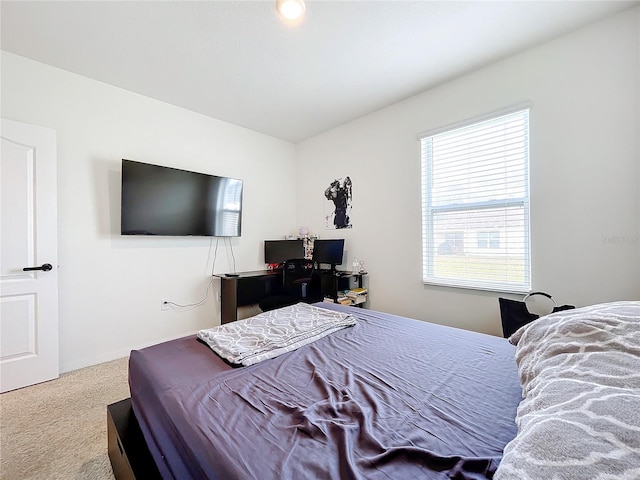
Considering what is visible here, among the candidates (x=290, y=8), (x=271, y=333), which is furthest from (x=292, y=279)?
(x=290, y=8)

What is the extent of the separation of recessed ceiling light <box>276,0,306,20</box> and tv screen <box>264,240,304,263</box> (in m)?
2.66

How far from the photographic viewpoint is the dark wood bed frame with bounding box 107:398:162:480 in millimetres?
1021

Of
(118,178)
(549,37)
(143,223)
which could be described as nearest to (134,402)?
(143,223)

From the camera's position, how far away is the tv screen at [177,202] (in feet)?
8.79

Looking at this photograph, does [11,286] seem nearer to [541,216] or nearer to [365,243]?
[365,243]

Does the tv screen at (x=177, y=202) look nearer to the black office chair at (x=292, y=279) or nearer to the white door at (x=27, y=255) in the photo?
the white door at (x=27, y=255)

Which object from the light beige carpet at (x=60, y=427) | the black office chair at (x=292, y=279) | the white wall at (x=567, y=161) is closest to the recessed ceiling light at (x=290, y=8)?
the white wall at (x=567, y=161)

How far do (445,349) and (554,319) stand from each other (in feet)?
1.74

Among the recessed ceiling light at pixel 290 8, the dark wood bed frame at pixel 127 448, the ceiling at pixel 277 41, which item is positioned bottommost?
the dark wood bed frame at pixel 127 448

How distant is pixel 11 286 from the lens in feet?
7.06

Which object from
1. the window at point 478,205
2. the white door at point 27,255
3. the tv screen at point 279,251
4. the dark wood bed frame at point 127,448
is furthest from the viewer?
the tv screen at point 279,251

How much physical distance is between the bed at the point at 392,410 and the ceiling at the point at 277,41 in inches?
82.9

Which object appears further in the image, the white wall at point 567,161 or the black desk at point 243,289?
the black desk at point 243,289

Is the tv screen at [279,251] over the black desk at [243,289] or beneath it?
over
